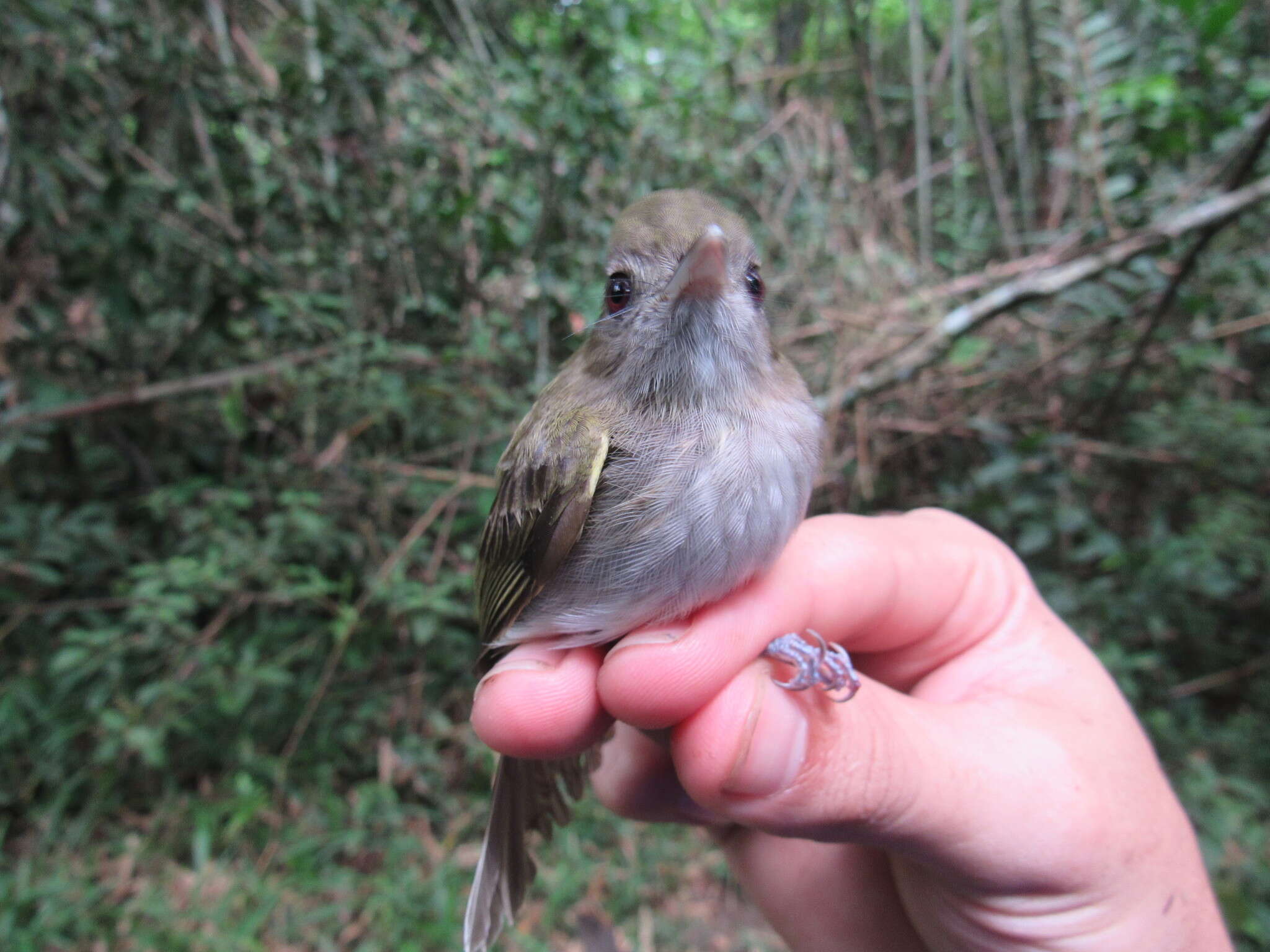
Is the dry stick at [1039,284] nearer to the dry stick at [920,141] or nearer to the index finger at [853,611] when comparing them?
the index finger at [853,611]

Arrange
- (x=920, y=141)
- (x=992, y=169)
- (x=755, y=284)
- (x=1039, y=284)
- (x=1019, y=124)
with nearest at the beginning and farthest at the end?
1. (x=755, y=284)
2. (x=1039, y=284)
3. (x=992, y=169)
4. (x=1019, y=124)
5. (x=920, y=141)

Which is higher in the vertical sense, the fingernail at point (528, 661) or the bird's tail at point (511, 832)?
the fingernail at point (528, 661)

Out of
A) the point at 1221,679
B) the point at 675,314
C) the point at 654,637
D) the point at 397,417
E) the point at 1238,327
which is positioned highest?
the point at 675,314

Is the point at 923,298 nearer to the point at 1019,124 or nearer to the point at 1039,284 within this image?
the point at 1039,284

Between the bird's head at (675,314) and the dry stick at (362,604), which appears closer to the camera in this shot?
the bird's head at (675,314)

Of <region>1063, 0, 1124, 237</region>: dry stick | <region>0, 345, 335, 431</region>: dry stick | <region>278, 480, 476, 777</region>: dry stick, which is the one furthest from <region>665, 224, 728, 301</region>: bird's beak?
<region>1063, 0, 1124, 237</region>: dry stick

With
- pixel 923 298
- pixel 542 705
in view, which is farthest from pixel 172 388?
pixel 923 298

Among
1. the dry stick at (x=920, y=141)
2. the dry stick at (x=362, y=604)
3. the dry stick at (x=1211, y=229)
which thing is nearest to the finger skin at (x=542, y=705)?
the dry stick at (x=362, y=604)
